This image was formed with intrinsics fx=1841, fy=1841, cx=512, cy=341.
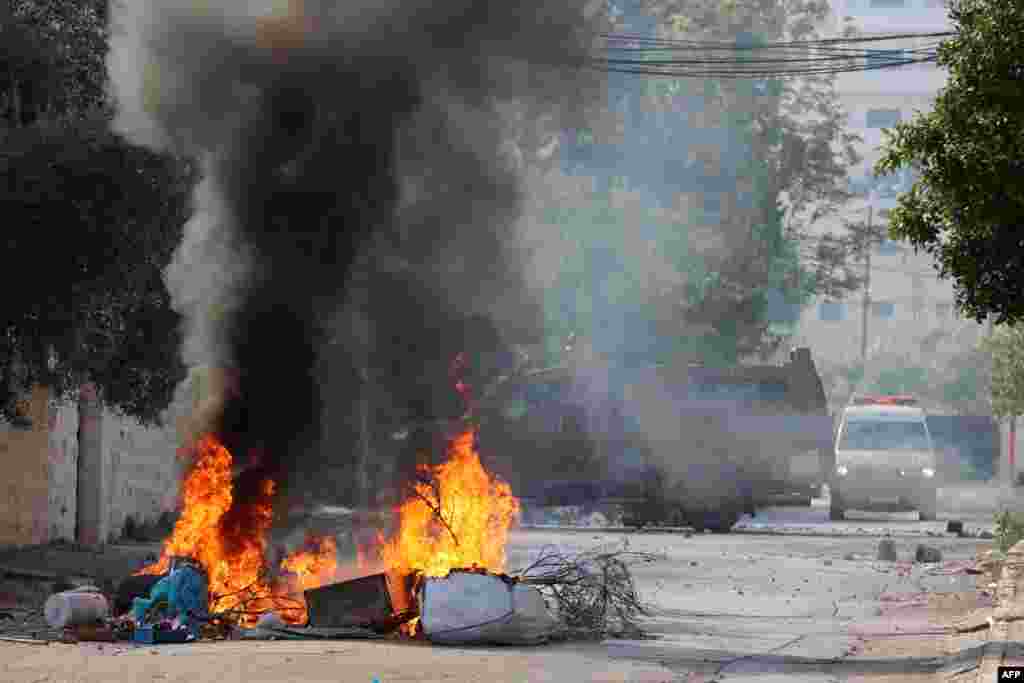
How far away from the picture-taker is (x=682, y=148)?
124 ft

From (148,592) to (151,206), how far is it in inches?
157

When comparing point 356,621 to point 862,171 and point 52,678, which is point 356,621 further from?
point 862,171

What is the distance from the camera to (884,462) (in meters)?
32.6

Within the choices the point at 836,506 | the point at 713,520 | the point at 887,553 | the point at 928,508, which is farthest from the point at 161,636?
the point at 928,508

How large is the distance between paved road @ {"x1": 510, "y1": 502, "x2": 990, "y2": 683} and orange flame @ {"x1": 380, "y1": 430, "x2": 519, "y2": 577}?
1.60m

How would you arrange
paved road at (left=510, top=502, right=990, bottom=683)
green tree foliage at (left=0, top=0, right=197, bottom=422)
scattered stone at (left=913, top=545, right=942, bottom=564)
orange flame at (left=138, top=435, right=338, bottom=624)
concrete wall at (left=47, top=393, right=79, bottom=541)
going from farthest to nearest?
1. concrete wall at (left=47, top=393, right=79, bottom=541)
2. scattered stone at (left=913, top=545, right=942, bottom=564)
3. green tree foliage at (left=0, top=0, right=197, bottom=422)
4. orange flame at (left=138, top=435, right=338, bottom=624)
5. paved road at (left=510, top=502, right=990, bottom=683)

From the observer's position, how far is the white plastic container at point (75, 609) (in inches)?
541

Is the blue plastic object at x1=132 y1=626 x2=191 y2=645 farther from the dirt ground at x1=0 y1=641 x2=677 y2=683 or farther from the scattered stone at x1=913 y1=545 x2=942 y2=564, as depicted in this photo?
the scattered stone at x1=913 y1=545 x2=942 y2=564

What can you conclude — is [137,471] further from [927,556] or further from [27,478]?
[927,556]

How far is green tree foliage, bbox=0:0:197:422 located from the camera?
16047 millimetres

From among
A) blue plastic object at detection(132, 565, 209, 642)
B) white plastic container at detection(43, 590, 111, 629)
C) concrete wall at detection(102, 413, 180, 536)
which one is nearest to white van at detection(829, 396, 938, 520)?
concrete wall at detection(102, 413, 180, 536)

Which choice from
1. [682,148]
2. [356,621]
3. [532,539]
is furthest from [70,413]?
[682,148]

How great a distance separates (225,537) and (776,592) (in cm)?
674

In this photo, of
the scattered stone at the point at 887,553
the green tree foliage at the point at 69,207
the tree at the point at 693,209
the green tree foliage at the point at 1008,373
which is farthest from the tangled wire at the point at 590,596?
the tree at the point at 693,209
